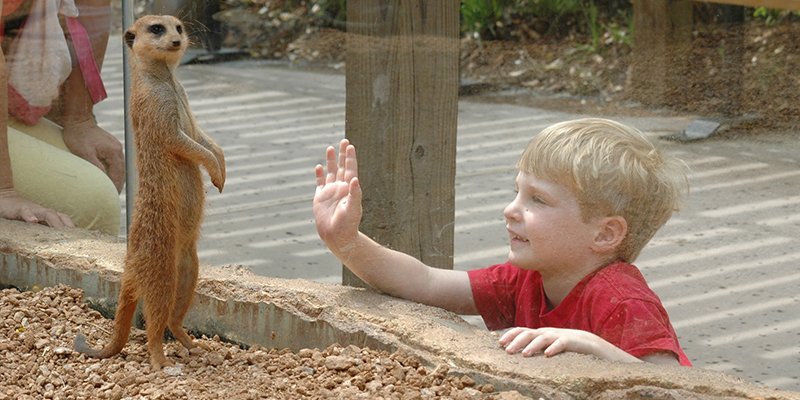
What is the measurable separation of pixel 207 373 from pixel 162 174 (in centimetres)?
48

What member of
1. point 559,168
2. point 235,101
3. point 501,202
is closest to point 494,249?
point 501,202

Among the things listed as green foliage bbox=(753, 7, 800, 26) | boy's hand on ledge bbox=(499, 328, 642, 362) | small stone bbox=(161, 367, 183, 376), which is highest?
green foliage bbox=(753, 7, 800, 26)

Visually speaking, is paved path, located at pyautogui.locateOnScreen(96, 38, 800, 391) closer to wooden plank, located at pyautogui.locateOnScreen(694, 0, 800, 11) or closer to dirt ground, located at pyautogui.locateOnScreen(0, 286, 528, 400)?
wooden plank, located at pyautogui.locateOnScreen(694, 0, 800, 11)

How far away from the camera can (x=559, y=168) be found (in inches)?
74.1

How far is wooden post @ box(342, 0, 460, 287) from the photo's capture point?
7.50 ft

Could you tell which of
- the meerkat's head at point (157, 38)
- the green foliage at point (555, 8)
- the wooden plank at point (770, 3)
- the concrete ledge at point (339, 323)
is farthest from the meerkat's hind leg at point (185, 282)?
the green foliage at point (555, 8)

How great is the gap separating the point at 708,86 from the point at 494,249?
97cm

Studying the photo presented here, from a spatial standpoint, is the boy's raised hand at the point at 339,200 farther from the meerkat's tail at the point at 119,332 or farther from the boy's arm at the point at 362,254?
the meerkat's tail at the point at 119,332

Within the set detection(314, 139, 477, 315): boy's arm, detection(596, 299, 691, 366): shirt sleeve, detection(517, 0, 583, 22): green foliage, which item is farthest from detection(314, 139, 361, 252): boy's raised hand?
detection(517, 0, 583, 22): green foliage

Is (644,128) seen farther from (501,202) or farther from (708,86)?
(501,202)

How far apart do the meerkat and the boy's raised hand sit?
11.5 inches

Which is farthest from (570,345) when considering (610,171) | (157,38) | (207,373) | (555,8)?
(555,8)

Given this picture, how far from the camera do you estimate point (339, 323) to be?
6.56 feet

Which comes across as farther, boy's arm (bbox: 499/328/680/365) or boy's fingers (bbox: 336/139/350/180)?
boy's fingers (bbox: 336/139/350/180)
